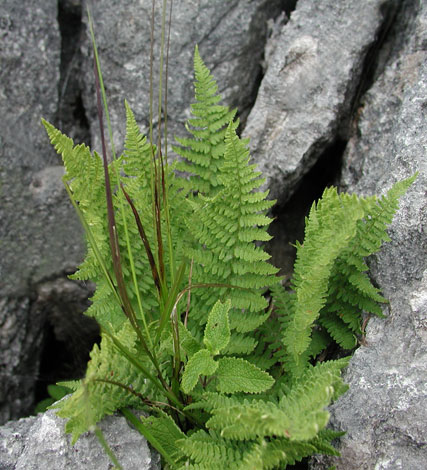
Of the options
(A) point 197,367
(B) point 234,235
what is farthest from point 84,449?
(B) point 234,235

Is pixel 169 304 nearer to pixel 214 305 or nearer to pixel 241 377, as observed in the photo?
pixel 214 305

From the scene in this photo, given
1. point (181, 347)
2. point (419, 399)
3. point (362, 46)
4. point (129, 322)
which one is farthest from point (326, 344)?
point (362, 46)

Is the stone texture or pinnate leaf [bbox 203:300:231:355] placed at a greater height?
the stone texture

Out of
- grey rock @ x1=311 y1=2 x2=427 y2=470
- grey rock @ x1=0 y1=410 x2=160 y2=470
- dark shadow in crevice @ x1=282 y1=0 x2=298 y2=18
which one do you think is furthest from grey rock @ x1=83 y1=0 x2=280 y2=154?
grey rock @ x1=0 y1=410 x2=160 y2=470

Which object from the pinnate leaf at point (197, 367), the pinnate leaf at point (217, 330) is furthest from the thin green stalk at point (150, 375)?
the pinnate leaf at point (217, 330)

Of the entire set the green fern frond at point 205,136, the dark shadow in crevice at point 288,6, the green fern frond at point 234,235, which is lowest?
the green fern frond at point 234,235

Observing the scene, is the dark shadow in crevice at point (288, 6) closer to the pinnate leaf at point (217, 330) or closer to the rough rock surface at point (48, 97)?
the rough rock surface at point (48, 97)

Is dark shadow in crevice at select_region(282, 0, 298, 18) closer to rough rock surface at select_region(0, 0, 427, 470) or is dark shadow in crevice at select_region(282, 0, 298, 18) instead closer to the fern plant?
rough rock surface at select_region(0, 0, 427, 470)
